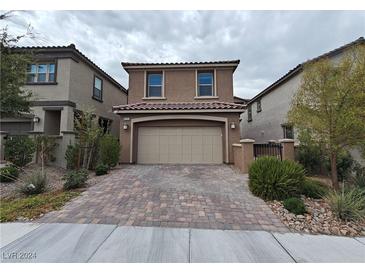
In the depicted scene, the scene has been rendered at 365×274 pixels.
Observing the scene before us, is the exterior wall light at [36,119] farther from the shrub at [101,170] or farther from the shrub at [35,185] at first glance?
the shrub at [35,185]

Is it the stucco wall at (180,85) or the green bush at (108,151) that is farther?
the stucco wall at (180,85)

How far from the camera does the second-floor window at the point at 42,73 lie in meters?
10.6

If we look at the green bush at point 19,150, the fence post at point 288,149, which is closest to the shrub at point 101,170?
the green bush at point 19,150

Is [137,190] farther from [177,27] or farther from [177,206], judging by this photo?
[177,27]

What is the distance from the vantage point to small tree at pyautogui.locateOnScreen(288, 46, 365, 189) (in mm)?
5062

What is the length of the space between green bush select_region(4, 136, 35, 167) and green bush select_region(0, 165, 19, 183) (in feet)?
3.63

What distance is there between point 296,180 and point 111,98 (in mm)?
14532

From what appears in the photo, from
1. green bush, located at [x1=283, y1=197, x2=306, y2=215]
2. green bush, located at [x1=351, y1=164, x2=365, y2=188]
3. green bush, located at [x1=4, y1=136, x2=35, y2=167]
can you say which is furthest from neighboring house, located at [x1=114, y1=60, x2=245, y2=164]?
green bush, located at [x1=283, y1=197, x2=306, y2=215]

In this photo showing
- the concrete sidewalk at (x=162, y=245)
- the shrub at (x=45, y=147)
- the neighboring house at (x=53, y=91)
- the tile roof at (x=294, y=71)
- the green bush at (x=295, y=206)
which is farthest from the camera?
the neighboring house at (x=53, y=91)

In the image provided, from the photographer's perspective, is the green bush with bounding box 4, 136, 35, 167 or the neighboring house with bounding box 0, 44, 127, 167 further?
the neighboring house with bounding box 0, 44, 127, 167

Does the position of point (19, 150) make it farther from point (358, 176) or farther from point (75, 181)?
point (358, 176)

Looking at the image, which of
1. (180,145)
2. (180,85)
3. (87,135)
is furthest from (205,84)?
(87,135)

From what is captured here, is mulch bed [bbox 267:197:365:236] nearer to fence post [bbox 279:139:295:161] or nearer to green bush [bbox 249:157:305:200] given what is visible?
green bush [bbox 249:157:305:200]

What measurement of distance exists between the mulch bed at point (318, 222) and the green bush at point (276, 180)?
457 mm
